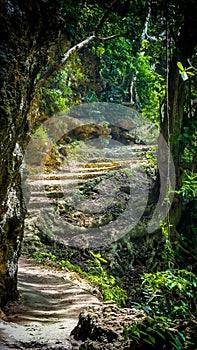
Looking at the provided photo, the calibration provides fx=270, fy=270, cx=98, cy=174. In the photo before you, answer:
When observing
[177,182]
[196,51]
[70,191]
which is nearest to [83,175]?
[70,191]

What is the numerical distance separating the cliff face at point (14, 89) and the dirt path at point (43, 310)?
0.93ft

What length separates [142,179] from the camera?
7.67 m

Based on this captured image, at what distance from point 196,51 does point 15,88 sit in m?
4.46

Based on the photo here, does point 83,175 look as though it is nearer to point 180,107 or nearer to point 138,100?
point 180,107

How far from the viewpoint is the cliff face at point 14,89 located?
65.1 inches

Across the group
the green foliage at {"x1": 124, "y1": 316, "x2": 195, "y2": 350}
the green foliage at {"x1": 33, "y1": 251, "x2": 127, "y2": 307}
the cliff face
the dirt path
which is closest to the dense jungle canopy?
the cliff face

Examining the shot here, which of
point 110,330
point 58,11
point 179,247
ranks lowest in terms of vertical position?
point 179,247

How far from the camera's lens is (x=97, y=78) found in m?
12.4

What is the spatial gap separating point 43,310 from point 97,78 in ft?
37.5

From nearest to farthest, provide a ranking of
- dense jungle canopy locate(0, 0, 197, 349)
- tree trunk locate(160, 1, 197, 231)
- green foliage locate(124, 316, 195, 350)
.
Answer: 1. green foliage locate(124, 316, 195, 350)
2. dense jungle canopy locate(0, 0, 197, 349)
3. tree trunk locate(160, 1, 197, 231)

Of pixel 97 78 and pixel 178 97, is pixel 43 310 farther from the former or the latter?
pixel 97 78

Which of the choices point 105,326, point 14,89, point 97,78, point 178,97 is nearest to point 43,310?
point 105,326

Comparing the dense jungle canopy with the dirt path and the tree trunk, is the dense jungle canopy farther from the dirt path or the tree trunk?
the dirt path

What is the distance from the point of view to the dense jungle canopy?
6.02 feet
